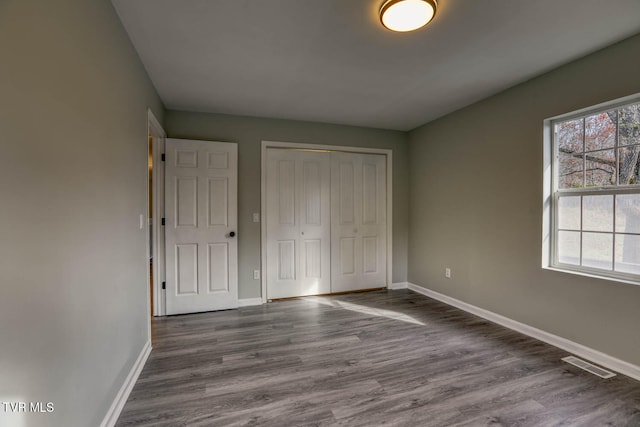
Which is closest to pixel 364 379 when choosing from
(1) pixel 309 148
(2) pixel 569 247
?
(2) pixel 569 247

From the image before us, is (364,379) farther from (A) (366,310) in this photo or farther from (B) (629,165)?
(B) (629,165)

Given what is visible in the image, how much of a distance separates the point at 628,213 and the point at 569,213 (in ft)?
1.28

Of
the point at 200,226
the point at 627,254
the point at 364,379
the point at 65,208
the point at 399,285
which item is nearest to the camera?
the point at 65,208

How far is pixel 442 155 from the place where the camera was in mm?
3754

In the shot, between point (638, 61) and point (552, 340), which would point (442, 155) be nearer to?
point (638, 61)

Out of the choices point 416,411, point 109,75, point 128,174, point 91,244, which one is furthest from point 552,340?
point 109,75

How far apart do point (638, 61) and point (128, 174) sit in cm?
359

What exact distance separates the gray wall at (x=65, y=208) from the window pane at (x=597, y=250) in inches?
137

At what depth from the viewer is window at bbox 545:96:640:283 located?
2.10 meters

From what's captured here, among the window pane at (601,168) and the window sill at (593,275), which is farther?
the window pane at (601,168)

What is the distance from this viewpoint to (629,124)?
2.12 m

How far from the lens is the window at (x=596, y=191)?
2102 millimetres

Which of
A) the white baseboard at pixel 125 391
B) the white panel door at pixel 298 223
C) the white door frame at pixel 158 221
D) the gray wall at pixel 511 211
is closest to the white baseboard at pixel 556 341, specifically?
the gray wall at pixel 511 211

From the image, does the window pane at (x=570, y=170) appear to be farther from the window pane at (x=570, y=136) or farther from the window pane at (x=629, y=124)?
the window pane at (x=629, y=124)
